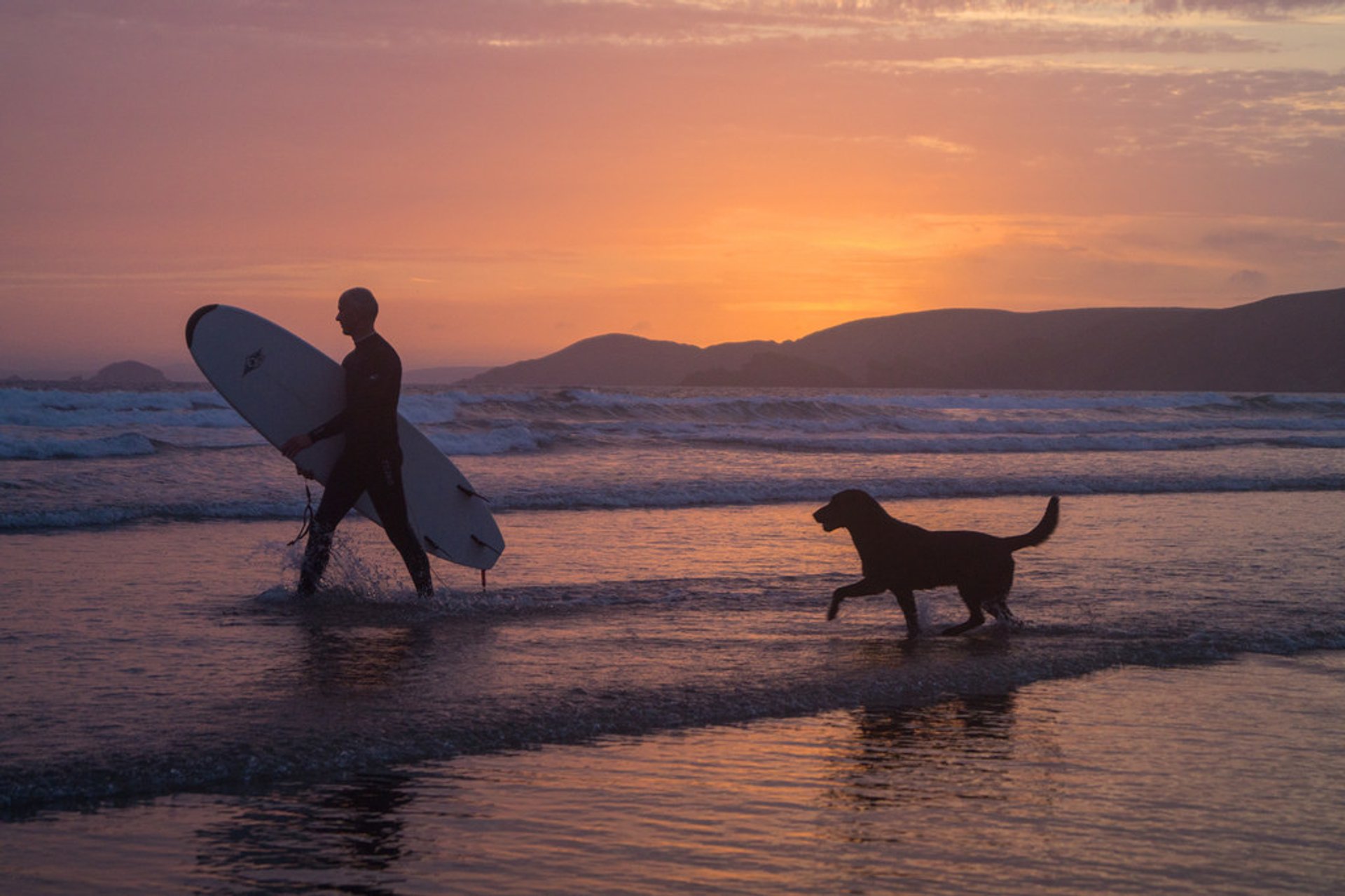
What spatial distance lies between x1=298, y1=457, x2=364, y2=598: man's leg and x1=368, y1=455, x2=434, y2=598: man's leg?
5.0 inches

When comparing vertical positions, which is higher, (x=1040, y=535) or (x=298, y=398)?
(x=298, y=398)

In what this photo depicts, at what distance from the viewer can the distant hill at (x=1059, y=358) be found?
109 meters

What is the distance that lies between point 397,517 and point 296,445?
0.81m

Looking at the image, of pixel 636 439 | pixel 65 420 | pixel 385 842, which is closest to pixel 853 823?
pixel 385 842

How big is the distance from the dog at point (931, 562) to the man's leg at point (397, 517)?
8.53 feet

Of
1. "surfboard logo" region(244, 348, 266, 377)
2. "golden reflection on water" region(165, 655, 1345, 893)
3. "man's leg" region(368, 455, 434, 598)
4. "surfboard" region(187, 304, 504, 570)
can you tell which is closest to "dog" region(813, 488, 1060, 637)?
"golden reflection on water" region(165, 655, 1345, 893)

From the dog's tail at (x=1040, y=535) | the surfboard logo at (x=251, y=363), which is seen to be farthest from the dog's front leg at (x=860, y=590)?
the surfboard logo at (x=251, y=363)

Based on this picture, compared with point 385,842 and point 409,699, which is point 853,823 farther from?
point 409,699

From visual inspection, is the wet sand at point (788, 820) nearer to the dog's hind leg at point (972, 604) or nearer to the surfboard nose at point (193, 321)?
the dog's hind leg at point (972, 604)

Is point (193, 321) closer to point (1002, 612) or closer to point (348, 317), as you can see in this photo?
point (348, 317)

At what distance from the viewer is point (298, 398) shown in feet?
27.1

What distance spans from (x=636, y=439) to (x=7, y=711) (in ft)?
69.5

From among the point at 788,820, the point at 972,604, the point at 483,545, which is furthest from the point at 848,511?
the point at 788,820

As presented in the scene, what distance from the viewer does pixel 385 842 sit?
3.66m
